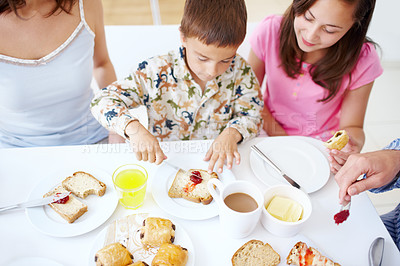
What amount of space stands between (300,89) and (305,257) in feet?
2.91

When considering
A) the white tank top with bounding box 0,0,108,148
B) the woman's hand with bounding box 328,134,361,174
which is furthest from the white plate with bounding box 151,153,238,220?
the white tank top with bounding box 0,0,108,148

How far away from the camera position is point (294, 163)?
1071mm

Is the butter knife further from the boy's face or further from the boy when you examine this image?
the boy's face

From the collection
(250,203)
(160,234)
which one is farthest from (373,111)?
(160,234)

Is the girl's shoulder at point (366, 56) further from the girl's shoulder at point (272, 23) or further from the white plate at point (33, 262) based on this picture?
the white plate at point (33, 262)

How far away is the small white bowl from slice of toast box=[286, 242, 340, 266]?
0.05 meters

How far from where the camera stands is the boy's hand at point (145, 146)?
100 centimetres

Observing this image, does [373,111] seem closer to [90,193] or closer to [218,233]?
[218,233]

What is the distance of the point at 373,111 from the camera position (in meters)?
2.65

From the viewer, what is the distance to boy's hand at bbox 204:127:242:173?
1013mm

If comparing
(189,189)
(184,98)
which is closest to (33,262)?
(189,189)

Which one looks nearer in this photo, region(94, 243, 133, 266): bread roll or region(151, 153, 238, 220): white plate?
region(94, 243, 133, 266): bread roll

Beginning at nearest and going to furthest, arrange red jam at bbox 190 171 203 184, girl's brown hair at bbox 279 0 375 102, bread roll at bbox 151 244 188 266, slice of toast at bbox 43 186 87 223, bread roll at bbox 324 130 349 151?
bread roll at bbox 151 244 188 266, slice of toast at bbox 43 186 87 223, red jam at bbox 190 171 203 184, bread roll at bbox 324 130 349 151, girl's brown hair at bbox 279 0 375 102

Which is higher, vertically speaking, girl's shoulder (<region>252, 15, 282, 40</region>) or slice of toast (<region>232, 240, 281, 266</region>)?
girl's shoulder (<region>252, 15, 282, 40</region>)
